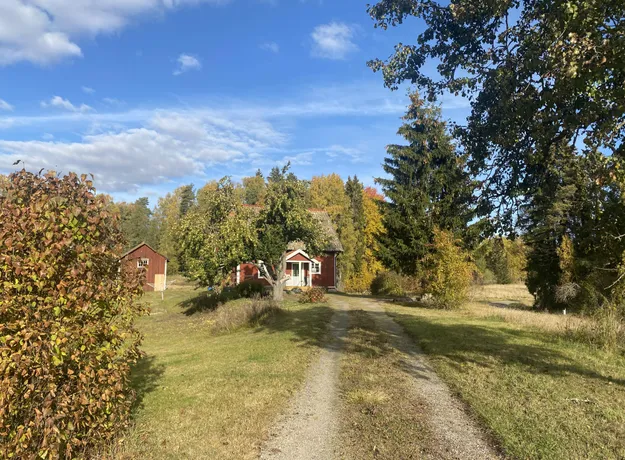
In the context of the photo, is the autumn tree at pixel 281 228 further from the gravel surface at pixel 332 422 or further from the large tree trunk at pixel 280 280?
the gravel surface at pixel 332 422

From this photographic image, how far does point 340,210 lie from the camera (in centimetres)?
5781

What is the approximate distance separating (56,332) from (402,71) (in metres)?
8.17

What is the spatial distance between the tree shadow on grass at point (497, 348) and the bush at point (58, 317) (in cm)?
764

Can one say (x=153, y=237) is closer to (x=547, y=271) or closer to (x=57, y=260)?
(x=547, y=271)

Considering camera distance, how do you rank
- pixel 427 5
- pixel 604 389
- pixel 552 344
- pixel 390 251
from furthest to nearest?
pixel 390 251, pixel 552 344, pixel 427 5, pixel 604 389

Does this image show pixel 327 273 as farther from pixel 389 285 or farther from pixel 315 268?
pixel 389 285

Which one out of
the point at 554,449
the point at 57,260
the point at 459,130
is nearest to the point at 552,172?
the point at 459,130

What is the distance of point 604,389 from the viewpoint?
7.63m

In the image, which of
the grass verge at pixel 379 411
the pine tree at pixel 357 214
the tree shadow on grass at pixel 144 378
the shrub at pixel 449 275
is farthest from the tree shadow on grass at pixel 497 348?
the pine tree at pixel 357 214

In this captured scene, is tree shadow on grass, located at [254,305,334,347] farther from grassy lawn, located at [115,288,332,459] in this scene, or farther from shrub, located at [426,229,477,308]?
shrub, located at [426,229,477,308]

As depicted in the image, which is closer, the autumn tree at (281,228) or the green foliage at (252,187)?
the autumn tree at (281,228)

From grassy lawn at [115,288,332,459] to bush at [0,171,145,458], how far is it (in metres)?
1.09

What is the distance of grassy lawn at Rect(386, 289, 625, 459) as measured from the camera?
217 inches

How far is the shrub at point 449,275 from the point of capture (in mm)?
21828
